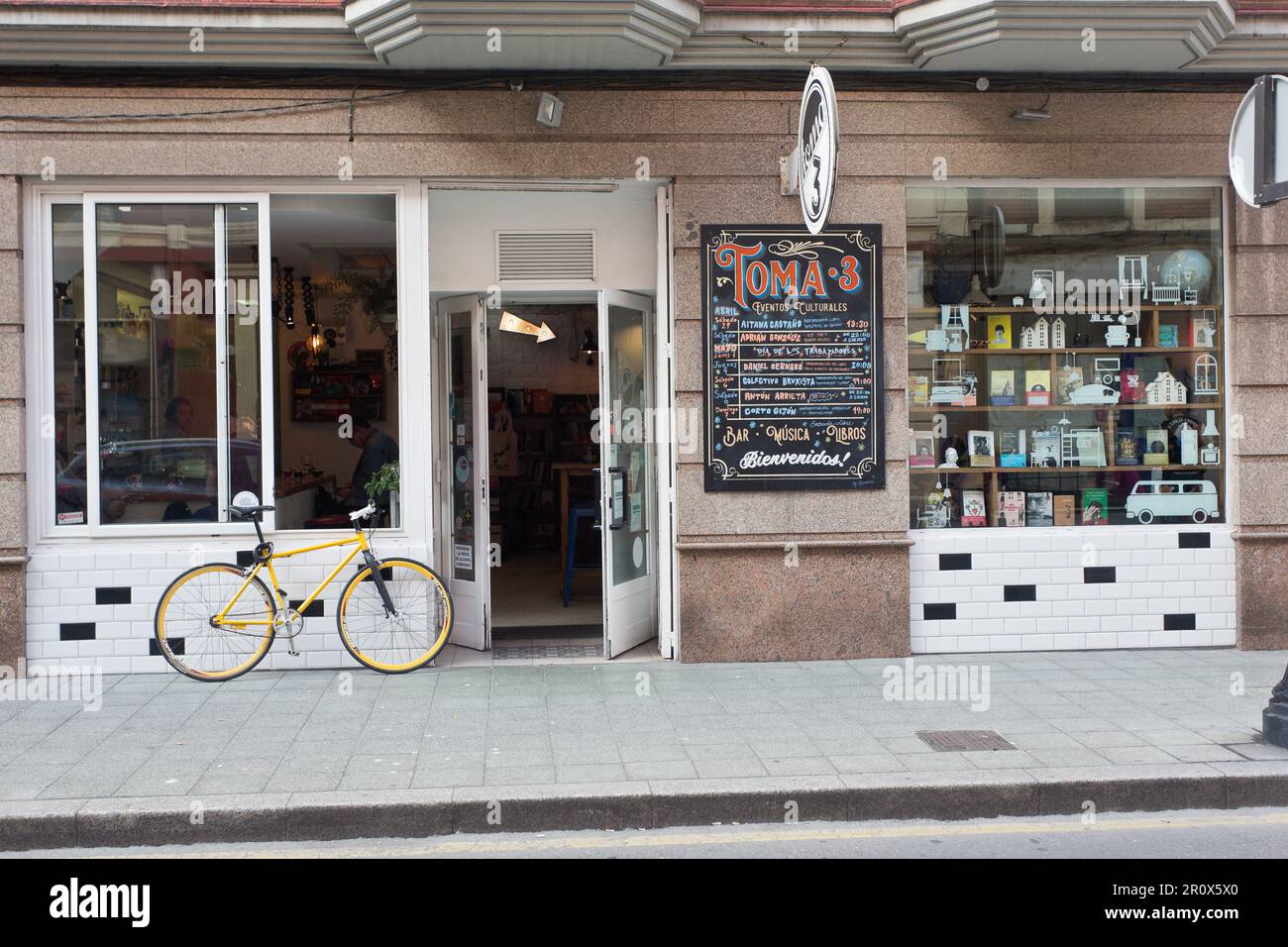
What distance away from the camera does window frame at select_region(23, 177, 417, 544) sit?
866 centimetres

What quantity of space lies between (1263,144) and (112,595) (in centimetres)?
810

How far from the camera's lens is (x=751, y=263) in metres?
8.98

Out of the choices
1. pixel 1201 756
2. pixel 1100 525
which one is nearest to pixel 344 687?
pixel 1201 756

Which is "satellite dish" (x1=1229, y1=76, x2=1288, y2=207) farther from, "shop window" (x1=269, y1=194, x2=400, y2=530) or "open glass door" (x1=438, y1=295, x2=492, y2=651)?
"shop window" (x1=269, y1=194, x2=400, y2=530)

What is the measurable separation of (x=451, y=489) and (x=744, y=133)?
362 cm

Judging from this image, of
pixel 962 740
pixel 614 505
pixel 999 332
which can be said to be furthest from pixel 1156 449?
pixel 614 505

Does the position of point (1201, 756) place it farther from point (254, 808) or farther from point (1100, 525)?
point (254, 808)

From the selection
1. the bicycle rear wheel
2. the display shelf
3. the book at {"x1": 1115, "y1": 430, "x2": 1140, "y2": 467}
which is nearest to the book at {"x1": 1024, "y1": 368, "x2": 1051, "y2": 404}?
the display shelf

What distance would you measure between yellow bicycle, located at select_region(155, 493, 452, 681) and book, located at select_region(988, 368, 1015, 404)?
4.61 m

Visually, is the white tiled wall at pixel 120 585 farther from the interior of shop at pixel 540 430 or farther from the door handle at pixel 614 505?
the interior of shop at pixel 540 430

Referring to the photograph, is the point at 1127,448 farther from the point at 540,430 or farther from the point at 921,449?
the point at 540,430

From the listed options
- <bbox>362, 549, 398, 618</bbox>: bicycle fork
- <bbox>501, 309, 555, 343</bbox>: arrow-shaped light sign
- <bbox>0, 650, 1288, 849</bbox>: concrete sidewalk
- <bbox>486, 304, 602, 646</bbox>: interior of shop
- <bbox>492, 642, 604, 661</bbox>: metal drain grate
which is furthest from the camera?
<bbox>486, 304, 602, 646</bbox>: interior of shop

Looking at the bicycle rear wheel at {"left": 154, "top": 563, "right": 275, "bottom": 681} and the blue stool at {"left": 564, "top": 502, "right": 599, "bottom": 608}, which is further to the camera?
the blue stool at {"left": 564, "top": 502, "right": 599, "bottom": 608}

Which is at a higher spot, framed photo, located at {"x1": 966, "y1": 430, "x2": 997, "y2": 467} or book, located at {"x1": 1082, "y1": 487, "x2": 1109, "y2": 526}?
framed photo, located at {"x1": 966, "y1": 430, "x2": 997, "y2": 467}
